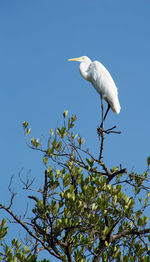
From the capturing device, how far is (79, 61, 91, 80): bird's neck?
26.2ft

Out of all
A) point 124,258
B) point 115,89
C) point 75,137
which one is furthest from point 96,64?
point 124,258

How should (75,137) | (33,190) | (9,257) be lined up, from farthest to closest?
1. (75,137)
2. (33,190)
3. (9,257)

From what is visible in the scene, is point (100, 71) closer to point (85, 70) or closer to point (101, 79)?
Result: point (101, 79)

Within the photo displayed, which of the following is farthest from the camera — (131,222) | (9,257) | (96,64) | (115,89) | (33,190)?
(96,64)

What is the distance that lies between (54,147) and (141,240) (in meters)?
1.57

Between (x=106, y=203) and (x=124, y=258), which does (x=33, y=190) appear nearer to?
(x=106, y=203)

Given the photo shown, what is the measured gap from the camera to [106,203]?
4.01 metres

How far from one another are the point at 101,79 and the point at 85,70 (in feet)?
2.48

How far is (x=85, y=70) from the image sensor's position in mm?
8148

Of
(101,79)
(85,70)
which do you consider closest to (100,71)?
(101,79)

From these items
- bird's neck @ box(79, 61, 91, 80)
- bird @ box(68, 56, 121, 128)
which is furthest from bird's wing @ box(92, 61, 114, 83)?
bird's neck @ box(79, 61, 91, 80)

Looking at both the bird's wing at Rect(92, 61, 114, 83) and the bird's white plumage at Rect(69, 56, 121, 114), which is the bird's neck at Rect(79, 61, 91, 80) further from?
the bird's wing at Rect(92, 61, 114, 83)

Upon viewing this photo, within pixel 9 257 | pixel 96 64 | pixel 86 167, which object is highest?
pixel 96 64

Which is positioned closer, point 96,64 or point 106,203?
point 106,203
